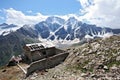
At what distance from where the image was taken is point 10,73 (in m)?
65.7

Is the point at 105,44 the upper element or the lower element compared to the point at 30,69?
upper

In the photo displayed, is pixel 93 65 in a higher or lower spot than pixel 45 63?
lower

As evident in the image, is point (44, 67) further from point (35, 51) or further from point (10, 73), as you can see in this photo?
point (35, 51)

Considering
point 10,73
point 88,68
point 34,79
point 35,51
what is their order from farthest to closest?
point 35,51
point 10,73
point 34,79
point 88,68

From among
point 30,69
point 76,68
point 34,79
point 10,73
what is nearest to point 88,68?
point 76,68

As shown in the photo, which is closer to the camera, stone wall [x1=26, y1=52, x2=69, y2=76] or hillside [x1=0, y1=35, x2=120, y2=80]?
hillside [x1=0, y1=35, x2=120, y2=80]

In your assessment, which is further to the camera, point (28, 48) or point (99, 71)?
point (28, 48)

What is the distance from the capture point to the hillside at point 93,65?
41219 mm

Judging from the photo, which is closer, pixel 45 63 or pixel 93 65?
pixel 93 65

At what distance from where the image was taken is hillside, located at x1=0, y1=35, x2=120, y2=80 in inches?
1623

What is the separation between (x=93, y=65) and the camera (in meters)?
45.7

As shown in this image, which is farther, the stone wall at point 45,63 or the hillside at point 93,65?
the stone wall at point 45,63

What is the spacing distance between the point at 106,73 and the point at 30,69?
19762 millimetres

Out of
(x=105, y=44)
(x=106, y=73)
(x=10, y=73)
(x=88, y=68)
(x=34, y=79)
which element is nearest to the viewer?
(x=106, y=73)
